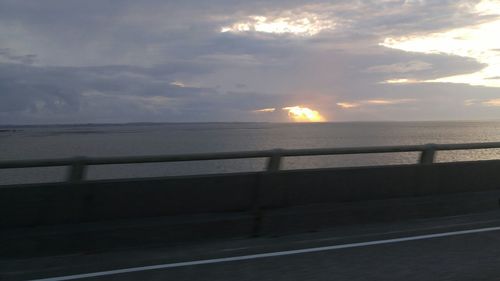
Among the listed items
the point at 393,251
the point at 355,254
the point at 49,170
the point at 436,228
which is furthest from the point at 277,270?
the point at 49,170

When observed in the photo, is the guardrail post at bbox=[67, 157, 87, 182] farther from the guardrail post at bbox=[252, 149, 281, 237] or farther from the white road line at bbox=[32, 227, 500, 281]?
the guardrail post at bbox=[252, 149, 281, 237]

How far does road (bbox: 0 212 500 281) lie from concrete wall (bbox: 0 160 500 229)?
23.8 inches

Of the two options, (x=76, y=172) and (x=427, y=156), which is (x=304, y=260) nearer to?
(x=76, y=172)

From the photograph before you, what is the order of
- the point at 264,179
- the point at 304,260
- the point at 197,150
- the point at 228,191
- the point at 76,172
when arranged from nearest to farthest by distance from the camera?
the point at 304,260 → the point at 76,172 → the point at 228,191 → the point at 264,179 → the point at 197,150

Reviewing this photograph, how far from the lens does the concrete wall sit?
289 inches

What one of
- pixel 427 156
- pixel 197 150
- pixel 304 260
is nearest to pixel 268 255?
pixel 304 260

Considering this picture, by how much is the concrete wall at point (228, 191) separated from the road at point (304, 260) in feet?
1.99

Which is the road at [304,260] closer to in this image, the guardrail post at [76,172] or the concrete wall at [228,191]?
the concrete wall at [228,191]

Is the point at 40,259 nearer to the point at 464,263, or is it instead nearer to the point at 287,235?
the point at 287,235

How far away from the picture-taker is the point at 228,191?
8477 mm

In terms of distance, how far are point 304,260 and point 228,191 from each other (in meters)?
1.95

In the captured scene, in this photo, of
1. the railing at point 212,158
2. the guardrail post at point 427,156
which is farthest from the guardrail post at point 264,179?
the guardrail post at point 427,156

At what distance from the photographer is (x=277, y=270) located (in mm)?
6488

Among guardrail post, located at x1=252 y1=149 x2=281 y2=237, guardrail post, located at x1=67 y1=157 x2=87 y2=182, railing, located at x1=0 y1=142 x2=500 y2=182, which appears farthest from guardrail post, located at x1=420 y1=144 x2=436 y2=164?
guardrail post, located at x1=67 y1=157 x2=87 y2=182
